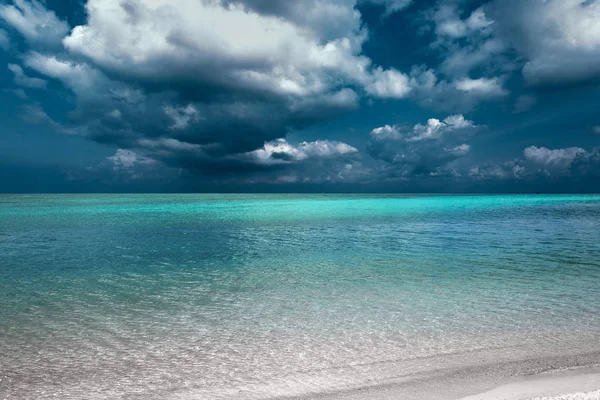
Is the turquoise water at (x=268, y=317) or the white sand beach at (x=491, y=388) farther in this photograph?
the turquoise water at (x=268, y=317)

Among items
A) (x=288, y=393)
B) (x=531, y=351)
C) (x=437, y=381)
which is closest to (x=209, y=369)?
(x=288, y=393)

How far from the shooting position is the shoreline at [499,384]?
5.73m

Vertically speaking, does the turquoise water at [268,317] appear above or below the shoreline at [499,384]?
below

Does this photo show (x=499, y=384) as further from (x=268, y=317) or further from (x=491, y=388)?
(x=268, y=317)

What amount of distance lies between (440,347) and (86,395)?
22.2 feet

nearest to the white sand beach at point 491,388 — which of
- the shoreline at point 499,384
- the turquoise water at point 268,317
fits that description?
the shoreline at point 499,384

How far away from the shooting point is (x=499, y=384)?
6148 mm

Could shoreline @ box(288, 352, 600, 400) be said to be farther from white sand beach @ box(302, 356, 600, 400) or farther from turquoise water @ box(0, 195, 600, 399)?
turquoise water @ box(0, 195, 600, 399)

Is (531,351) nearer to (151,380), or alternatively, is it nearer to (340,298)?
(340,298)

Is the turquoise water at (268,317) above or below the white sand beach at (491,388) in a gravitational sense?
below

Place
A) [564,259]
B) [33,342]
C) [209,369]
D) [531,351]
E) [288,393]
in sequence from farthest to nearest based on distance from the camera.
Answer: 1. [564,259]
2. [33,342]
3. [531,351]
4. [209,369]
5. [288,393]

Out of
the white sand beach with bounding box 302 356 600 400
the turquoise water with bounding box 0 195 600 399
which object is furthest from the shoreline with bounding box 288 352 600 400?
the turquoise water with bounding box 0 195 600 399

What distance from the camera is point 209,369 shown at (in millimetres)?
6980

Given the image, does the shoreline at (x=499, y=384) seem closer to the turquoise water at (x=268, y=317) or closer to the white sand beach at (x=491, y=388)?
the white sand beach at (x=491, y=388)
